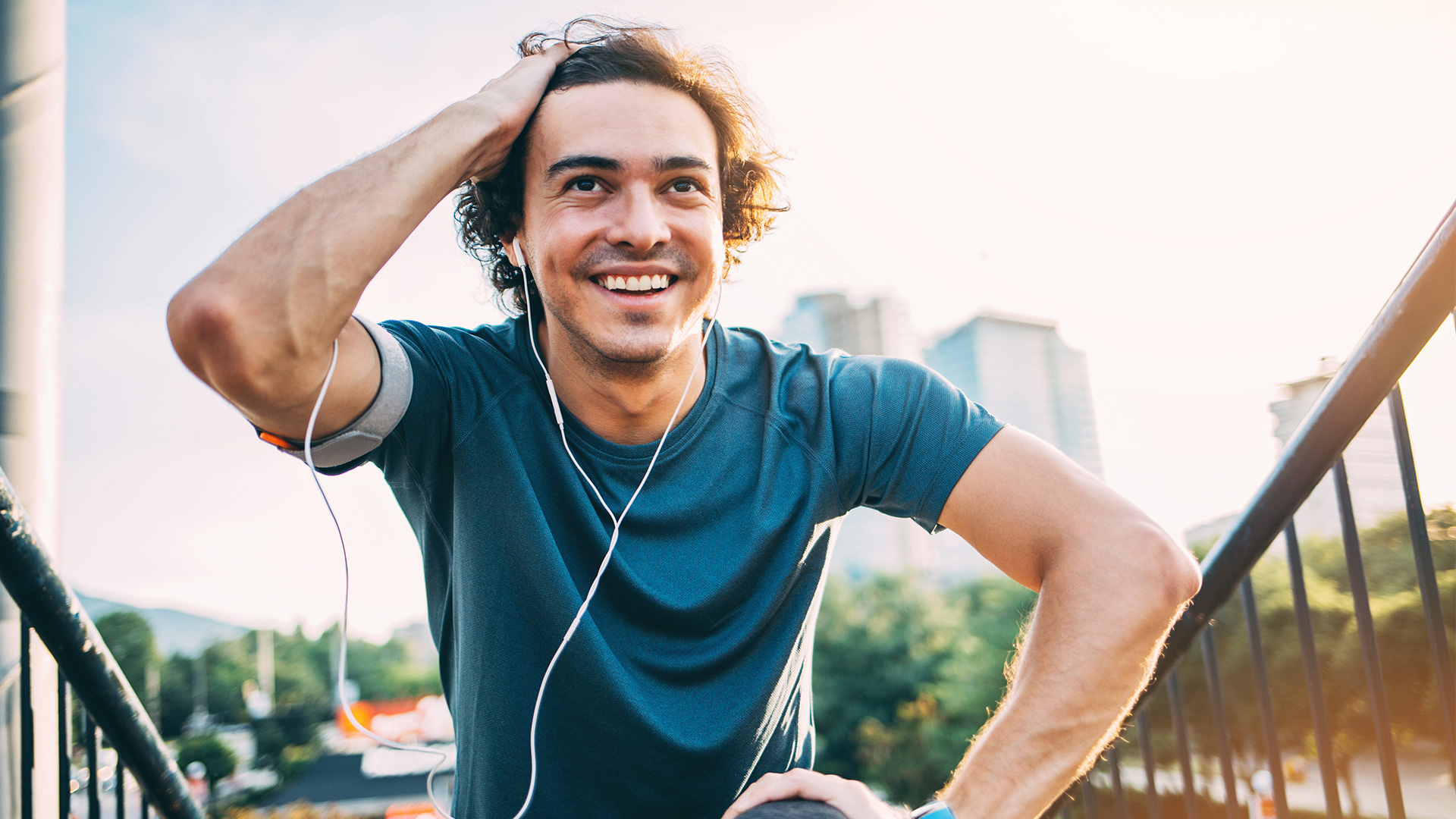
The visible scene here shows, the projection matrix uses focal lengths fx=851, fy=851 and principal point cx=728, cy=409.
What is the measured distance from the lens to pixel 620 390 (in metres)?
1.79

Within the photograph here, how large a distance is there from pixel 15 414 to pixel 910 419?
249 cm

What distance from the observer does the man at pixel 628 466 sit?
1.42 metres

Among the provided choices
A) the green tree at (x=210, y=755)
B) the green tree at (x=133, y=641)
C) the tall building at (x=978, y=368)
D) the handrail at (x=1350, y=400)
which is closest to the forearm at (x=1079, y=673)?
the handrail at (x=1350, y=400)

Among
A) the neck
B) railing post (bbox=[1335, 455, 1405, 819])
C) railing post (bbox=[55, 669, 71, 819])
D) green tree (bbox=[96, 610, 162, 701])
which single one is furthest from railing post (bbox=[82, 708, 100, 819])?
green tree (bbox=[96, 610, 162, 701])

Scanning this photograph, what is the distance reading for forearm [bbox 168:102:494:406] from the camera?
1.33 meters

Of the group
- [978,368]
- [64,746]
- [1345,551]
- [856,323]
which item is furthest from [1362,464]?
[856,323]

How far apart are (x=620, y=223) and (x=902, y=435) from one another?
2.40 feet

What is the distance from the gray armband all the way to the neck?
0.37m

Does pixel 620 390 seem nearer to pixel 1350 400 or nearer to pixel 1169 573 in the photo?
pixel 1169 573

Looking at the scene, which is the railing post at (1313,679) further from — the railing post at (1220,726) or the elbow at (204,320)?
the elbow at (204,320)

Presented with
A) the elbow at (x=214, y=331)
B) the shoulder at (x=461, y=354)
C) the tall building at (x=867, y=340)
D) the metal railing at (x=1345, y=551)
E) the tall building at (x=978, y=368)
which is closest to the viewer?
the elbow at (x=214, y=331)

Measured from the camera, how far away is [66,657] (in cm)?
150

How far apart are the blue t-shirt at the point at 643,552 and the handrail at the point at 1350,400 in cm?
50

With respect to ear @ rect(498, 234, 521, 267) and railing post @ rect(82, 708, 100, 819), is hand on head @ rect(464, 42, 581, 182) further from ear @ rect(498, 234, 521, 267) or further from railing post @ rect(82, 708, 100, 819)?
railing post @ rect(82, 708, 100, 819)
